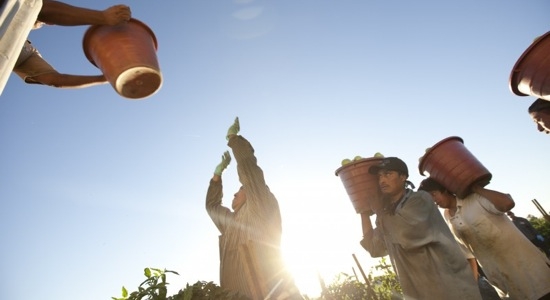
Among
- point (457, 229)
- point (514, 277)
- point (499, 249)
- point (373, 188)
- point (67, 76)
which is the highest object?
point (67, 76)

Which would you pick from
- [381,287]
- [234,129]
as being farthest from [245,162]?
[381,287]

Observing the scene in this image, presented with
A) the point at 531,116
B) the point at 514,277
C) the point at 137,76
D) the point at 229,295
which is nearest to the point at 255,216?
the point at 229,295

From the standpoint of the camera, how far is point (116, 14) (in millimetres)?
1615

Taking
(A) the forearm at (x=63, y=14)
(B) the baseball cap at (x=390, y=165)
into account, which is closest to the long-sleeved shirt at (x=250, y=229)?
(B) the baseball cap at (x=390, y=165)

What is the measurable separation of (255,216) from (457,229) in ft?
7.80

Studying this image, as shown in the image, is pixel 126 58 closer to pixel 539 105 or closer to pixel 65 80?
pixel 65 80

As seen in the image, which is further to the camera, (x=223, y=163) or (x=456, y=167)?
(x=223, y=163)

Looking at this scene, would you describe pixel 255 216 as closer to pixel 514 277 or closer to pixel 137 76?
pixel 137 76

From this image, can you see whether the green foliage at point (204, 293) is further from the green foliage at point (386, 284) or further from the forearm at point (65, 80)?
the green foliage at point (386, 284)

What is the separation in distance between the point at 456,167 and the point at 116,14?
10.9 ft

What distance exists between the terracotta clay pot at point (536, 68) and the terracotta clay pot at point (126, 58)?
2.94 m

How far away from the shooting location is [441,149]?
339 cm

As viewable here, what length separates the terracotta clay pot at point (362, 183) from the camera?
128 inches

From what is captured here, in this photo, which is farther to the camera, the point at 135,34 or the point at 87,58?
the point at 87,58
